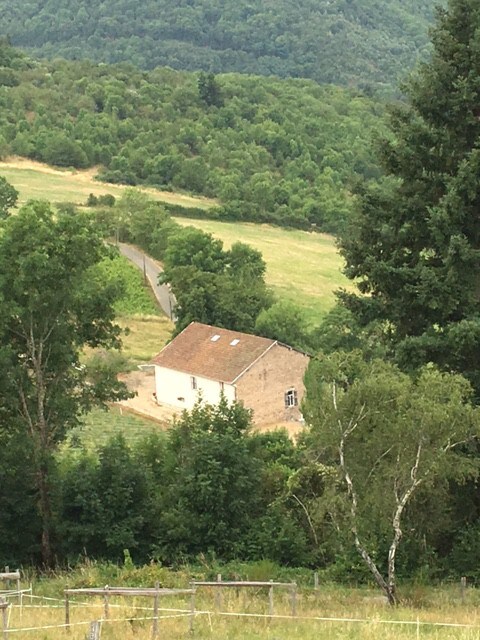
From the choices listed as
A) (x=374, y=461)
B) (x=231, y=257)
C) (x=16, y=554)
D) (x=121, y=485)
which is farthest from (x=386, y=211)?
(x=231, y=257)

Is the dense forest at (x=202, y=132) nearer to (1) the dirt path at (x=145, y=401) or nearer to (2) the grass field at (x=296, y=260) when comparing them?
(2) the grass field at (x=296, y=260)

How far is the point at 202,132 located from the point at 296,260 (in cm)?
4592

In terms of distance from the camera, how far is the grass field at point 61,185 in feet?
318

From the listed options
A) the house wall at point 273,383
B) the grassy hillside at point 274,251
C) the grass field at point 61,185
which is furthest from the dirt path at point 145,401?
the grass field at point 61,185

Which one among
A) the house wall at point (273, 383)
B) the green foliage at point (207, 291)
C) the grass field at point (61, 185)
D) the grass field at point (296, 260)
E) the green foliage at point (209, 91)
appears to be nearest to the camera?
the house wall at point (273, 383)

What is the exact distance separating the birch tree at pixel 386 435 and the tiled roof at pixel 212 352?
31111 mm

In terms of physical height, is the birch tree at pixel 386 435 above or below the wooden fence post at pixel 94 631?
above

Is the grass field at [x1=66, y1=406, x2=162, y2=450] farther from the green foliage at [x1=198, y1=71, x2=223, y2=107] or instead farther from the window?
the green foliage at [x1=198, y1=71, x2=223, y2=107]

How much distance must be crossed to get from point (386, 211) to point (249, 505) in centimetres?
633

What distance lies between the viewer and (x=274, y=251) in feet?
289

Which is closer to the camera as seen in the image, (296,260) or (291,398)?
(291,398)

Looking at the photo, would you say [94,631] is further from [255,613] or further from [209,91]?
[209,91]

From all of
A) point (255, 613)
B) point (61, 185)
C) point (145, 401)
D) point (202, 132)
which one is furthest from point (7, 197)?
point (255, 613)

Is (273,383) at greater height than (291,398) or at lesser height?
greater
